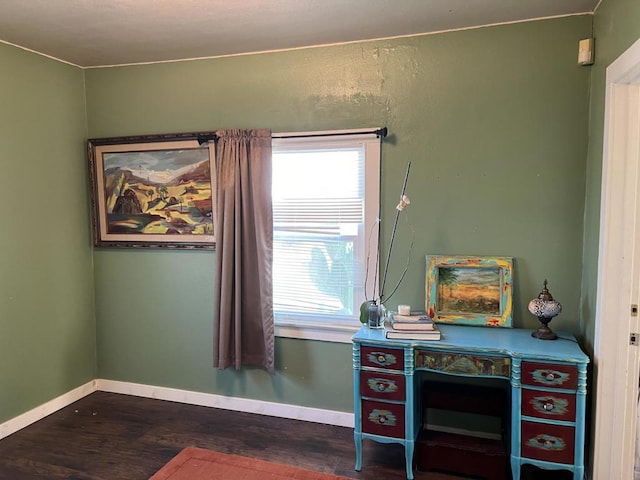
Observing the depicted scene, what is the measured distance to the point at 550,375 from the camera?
2111mm

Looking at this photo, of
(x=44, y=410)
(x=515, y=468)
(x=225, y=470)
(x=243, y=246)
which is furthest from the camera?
(x=44, y=410)

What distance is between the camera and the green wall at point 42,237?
112 inches

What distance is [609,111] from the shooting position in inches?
81.3

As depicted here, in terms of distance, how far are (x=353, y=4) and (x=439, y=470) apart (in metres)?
2.50

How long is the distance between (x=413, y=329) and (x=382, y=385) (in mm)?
336

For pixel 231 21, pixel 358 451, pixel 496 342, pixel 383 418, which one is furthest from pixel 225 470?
pixel 231 21

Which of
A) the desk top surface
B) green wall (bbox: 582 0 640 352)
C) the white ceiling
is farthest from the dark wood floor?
the white ceiling

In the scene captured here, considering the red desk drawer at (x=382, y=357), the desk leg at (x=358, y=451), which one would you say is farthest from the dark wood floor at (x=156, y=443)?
the red desk drawer at (x=382, y=357)

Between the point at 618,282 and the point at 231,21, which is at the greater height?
Answer: the point at 231,21

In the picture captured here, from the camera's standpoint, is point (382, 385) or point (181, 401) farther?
point (181, 401)

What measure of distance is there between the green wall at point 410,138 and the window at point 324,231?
0.11 meters

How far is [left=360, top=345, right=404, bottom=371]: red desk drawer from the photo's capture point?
2330 mm

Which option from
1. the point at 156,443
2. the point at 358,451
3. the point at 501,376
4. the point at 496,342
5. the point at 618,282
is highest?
the point at 618,282

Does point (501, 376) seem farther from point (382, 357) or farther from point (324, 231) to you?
point (324, 231)
